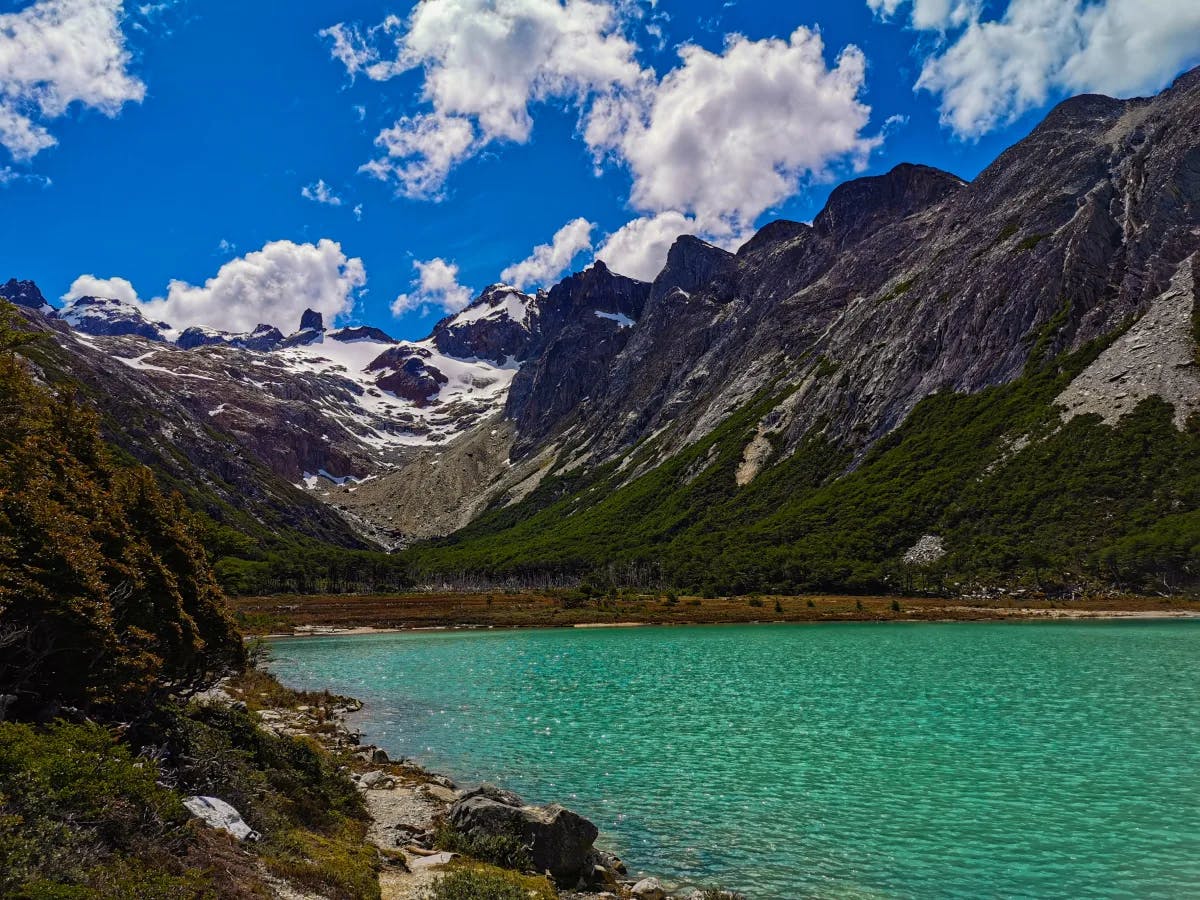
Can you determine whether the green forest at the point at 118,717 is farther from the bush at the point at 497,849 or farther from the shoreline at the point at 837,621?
the shoreline at the point at 837,621

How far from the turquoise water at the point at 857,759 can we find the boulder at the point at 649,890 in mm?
1070

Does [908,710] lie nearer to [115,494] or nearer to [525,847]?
[525,847]

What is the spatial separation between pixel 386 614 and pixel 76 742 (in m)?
144

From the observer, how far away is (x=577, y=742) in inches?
1300

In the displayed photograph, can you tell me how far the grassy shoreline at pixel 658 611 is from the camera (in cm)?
10900

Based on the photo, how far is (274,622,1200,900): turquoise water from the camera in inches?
705

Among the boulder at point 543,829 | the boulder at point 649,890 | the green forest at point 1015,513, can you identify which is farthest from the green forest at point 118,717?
the green forest at point 1015,513

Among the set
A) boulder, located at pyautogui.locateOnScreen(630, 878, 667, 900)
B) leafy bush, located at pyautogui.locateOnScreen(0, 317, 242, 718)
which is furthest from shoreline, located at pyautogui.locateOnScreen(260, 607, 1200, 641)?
boulder, located at pyautogui.locateOnScreen(630, 878, 667, 900)

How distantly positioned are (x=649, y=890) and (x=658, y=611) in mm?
126834

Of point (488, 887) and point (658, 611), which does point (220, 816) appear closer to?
point (488, 887)

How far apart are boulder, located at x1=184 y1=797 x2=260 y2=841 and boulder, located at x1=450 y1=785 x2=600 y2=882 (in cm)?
583

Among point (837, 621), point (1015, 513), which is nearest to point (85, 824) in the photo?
point (837, 621)

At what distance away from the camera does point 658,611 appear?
140750 millimetres

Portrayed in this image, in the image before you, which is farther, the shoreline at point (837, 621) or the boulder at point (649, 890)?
the shoreline at point (837, 621)
